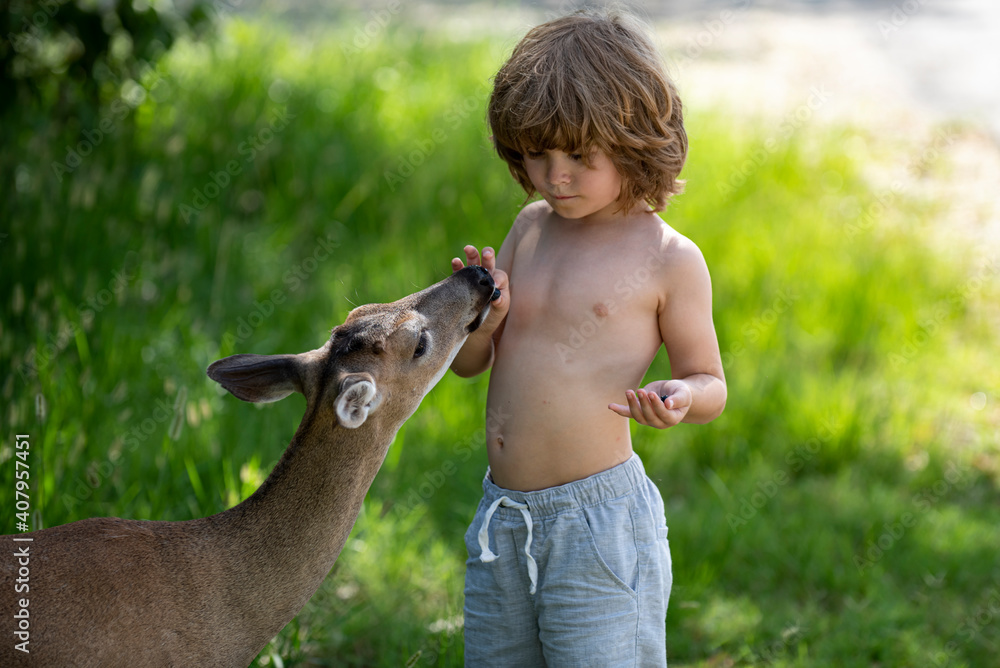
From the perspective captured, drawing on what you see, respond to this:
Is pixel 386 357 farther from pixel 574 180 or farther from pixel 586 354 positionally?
pixel 574 180

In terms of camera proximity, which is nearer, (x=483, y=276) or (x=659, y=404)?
(x=659, y=404)

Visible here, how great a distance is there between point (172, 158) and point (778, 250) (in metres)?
3.70

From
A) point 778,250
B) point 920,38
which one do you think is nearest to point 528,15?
point 920,38

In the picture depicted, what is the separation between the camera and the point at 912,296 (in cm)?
586

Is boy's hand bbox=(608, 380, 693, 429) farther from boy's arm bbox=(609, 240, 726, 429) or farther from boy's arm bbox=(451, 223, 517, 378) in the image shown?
boy's arm bbox=(451, 223, 517, 378)

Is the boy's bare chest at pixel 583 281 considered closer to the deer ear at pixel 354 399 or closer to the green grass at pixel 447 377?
the deer ear at pixel 354 399

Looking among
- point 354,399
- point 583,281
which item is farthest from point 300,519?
point 583,281

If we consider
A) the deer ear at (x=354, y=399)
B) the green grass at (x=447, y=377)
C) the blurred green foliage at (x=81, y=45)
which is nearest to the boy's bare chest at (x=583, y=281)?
the deer ear at (x=354, y=399)

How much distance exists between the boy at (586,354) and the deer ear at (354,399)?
48cm

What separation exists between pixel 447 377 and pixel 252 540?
257 centimetres

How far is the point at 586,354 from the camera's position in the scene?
2.61 m

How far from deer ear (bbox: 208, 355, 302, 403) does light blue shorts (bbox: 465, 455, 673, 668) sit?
2.08 ft

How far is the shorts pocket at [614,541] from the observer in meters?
2.54

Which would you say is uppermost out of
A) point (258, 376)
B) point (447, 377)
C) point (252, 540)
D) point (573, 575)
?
point (258, 376)
